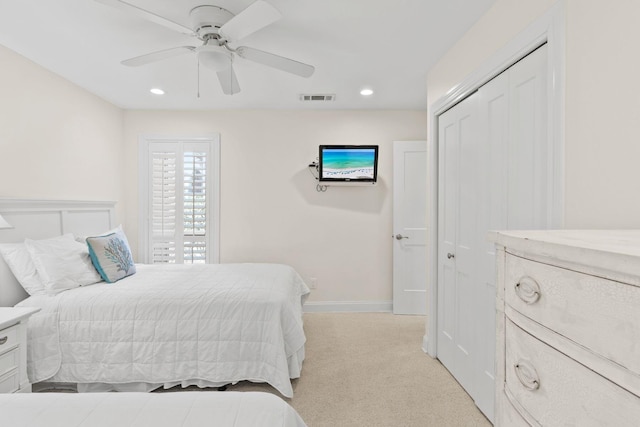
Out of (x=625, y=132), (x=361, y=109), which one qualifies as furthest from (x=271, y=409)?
(x=361, y=109)

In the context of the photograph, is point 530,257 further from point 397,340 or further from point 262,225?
point 262,225

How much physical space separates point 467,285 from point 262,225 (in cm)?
255

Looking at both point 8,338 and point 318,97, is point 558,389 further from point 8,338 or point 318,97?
point 318,97

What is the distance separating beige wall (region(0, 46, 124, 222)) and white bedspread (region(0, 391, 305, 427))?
2.26 m

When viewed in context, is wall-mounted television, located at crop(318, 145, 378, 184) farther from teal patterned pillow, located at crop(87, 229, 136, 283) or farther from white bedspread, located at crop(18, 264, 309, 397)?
teal patterned pillow, located at crop(87, 229, 136, 283)

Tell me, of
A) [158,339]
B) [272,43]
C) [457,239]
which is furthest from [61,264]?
[457,239]

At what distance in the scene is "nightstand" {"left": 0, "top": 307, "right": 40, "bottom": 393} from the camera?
164 cm

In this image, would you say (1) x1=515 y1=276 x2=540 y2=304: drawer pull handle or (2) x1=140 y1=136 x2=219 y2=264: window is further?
(2) x1=140 y1=136 x2=219 y2=264: window

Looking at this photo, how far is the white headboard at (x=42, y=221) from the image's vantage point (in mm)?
2217

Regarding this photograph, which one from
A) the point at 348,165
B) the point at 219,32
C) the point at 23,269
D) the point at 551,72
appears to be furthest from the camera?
the point at 348,165

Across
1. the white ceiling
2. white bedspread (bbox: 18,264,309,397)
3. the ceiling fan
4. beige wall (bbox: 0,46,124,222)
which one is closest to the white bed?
white bedspread (bbox: 18,264,309,397)

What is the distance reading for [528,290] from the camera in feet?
2.27

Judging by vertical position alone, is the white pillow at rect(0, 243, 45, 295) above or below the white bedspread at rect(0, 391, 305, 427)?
above

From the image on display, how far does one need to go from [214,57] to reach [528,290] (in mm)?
2175
